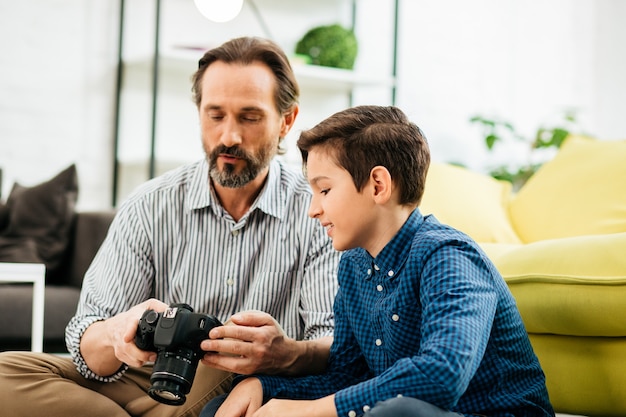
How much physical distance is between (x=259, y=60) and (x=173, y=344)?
0.70m

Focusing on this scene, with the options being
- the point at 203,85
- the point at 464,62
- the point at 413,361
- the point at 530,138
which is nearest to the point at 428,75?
the point at 464,62

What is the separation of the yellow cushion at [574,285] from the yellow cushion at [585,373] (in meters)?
0.02

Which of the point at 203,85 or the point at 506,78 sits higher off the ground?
the point at 506,78

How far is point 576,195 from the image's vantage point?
235 cm

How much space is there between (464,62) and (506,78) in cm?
27

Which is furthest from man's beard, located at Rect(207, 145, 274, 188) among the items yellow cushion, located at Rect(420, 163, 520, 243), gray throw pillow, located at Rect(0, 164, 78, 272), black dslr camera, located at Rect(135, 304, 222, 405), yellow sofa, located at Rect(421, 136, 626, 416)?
gray throw pillow, located at Rect(0, 164, 78, 272)

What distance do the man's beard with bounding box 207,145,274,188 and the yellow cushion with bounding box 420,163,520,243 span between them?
2.68 ft

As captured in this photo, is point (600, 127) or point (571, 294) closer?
point (571, 294)

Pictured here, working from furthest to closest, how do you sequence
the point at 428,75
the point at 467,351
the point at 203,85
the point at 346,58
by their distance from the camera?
the point at 428,75
the point at 346,58
the point at 203,85
the point at 467,351

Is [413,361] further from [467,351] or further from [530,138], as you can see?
[530,138]

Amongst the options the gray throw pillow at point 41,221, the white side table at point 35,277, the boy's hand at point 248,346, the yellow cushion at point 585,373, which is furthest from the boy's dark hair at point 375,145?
the gray throw pillow at point 41,221

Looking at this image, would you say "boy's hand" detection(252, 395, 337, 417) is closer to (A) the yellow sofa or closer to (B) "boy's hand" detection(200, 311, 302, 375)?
(B) "boy's hand" detection(200, 311, 302, 375)

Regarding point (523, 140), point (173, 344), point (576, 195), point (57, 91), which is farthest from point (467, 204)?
point (57, 91)

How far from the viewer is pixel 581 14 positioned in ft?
15.0
